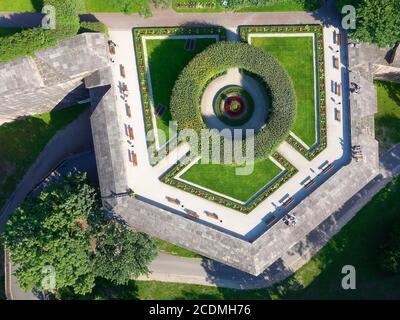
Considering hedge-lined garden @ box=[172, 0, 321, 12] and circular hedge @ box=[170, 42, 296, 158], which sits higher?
hedge-lined garden @ box=[172, 0, 321, 12]

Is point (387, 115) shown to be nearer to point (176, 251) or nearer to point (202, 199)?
point (202, 199)

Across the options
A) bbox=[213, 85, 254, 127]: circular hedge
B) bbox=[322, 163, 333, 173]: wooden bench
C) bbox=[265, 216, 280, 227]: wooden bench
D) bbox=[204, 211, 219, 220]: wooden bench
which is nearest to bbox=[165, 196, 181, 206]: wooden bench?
bbox=[204, 211, 219, 220]: wooden bench

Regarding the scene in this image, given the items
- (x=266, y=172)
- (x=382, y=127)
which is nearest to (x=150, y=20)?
(x=266, y=172)

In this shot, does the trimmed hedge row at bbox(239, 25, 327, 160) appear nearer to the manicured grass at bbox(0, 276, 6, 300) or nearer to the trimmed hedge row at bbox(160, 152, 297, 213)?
the trimmed hedge row at bbox(160, 152, 297, 213)

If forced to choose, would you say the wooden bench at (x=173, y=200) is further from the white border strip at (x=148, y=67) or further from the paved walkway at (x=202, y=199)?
the white border strip at (x=148, y=67)

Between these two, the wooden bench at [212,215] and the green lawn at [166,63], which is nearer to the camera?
the wooden bench at [212,215]

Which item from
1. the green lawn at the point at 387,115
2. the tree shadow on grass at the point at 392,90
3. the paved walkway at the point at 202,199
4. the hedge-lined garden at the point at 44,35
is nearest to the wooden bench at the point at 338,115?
the paved walkway at the point at 202,199
